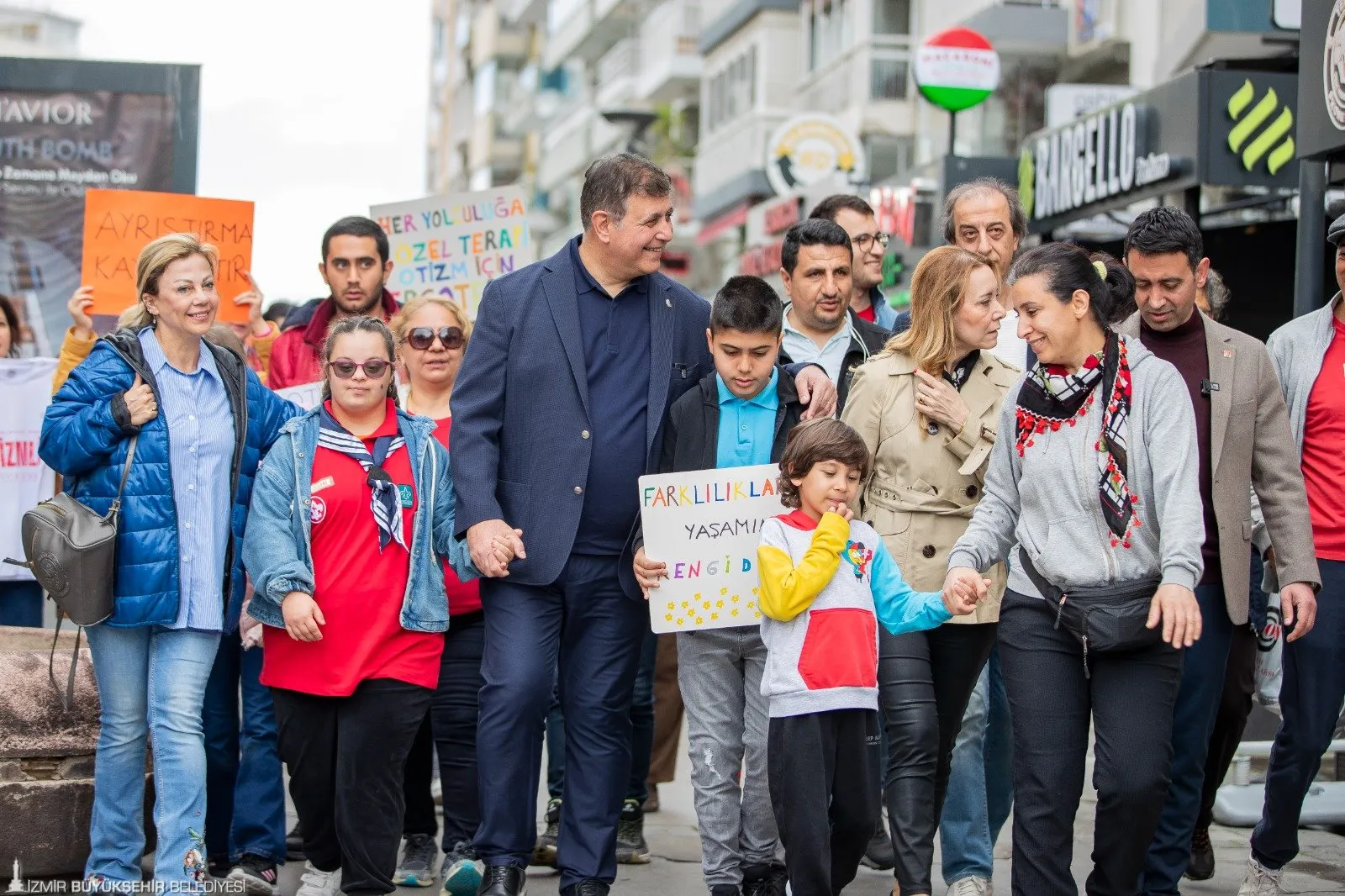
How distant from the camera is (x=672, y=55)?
1779 inches

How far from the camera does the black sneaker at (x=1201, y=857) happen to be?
713 cm

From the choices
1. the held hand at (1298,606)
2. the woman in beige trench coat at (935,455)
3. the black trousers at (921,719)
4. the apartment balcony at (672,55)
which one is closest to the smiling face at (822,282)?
the woman in beige trench coat at (935,455)

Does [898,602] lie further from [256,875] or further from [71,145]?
[71,145]

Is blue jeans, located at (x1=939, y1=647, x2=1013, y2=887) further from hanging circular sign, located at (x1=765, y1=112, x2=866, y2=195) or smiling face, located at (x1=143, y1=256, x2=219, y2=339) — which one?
hanging circular sign, located at (x1=765, y1=112, x2=866, y2=195)

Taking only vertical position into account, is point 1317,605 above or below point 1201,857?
above

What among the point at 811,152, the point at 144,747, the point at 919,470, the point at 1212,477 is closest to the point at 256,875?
the point at 144,747

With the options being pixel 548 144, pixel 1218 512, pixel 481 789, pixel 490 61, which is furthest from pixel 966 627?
pixel 490 61

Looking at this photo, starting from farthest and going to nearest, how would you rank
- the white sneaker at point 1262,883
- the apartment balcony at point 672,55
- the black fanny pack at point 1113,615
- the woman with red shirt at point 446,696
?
the apartment balcony at point 672,55
the woman with red shirt at point 446,696
the white sneaker at point 1262,883
the black fanny pack at point 1113,615

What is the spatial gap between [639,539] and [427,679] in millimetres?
888

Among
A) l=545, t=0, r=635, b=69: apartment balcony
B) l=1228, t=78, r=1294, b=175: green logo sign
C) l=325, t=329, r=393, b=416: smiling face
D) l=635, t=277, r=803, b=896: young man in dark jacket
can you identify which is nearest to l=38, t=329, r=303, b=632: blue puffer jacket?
l=325, t=329, r=393, b=416: smiling face

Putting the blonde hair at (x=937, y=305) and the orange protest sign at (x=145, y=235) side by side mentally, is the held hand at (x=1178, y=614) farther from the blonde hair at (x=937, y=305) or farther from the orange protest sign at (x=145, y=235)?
the orange protest sign at (x=145, y=235)

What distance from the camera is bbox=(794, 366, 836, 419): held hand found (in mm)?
6273

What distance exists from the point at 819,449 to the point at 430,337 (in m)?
2.09

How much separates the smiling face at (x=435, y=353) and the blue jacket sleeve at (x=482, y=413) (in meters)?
0.86
